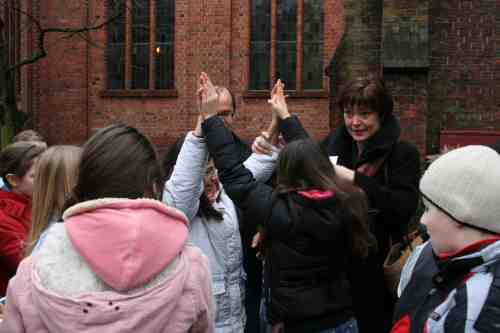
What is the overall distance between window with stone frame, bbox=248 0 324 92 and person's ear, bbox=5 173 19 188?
1496 centimetres

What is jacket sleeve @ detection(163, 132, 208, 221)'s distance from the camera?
2.72 m

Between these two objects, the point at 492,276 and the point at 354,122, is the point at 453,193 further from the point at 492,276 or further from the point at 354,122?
the point at 354,122

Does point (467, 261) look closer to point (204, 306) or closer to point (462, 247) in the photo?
point (462, 247)

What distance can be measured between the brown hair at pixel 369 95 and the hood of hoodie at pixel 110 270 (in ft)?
6.29

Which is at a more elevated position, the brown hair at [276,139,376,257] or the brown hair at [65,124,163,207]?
the brown hair at [65,124,163,207]

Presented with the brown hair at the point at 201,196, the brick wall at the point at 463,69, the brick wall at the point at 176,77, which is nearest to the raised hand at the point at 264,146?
the brown hair at the point at 201,196

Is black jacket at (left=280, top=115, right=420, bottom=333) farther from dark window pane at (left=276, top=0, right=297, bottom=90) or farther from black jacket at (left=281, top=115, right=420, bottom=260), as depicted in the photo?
dark window pane at (left=276, top=0, right=297, bottom=90)

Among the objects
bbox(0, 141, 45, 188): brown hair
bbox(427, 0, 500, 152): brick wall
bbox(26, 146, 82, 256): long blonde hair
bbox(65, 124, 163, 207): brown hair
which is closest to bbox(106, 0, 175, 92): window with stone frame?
bbox(427, 0, 500, 152): brick wall

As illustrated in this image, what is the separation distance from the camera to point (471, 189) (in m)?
1.81

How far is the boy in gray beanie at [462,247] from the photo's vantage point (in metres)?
1.69

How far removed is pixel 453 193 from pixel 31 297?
4.19 feet

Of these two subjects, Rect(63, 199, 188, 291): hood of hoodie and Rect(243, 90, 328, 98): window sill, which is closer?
Rect(63, 199, 188, 291): hood of hoodie

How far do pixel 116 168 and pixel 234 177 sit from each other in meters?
0.87

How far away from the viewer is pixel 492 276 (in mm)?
1729
